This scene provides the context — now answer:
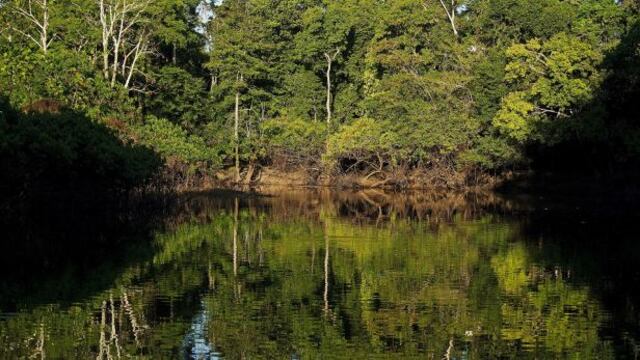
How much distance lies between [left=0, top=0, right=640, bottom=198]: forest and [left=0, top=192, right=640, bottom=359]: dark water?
39.4 feet

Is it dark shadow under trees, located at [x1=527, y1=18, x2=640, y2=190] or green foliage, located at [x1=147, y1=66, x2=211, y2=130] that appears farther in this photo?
green foliage, located at [x1=147, y1=66, x2=211, y2=130]

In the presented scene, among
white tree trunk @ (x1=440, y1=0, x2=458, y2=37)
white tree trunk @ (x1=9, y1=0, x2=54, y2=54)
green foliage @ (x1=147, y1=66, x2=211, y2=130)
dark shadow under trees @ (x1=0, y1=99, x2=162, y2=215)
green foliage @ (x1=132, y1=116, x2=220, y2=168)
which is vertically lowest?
dark shadow under trees @ (x1=0, y1=99, x2=162, y2=215)

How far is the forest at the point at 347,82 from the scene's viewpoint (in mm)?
48906

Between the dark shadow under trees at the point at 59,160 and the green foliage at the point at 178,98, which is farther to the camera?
the green foliage at the point at 178,98

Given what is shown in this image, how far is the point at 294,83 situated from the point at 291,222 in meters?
30.7

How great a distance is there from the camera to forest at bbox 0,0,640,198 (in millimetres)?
48906

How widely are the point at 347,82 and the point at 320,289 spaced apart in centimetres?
5017

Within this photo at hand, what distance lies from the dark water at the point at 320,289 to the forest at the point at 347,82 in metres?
12.0

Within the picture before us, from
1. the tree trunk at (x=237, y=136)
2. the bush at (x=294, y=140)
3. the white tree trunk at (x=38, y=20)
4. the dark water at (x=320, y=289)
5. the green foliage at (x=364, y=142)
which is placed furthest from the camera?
the bush at (x=294, y=140)

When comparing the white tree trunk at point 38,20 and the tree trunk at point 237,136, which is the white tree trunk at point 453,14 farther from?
the white tree trunk at point 38,20

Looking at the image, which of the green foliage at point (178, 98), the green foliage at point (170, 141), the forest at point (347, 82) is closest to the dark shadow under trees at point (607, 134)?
the forest at point (347, 82)

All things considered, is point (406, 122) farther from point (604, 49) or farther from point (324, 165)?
point (604, 49)

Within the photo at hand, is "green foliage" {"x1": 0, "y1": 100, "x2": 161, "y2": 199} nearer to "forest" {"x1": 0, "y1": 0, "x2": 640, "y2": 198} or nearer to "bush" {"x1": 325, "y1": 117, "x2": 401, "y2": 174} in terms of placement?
"forest" {"x1": 0, "y1": 0, "x2": 640, "y2": 198}

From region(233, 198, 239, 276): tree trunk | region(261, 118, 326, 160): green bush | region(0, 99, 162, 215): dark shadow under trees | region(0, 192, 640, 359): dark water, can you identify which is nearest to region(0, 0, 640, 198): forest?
region(261, 118, 326, 160): green bush
